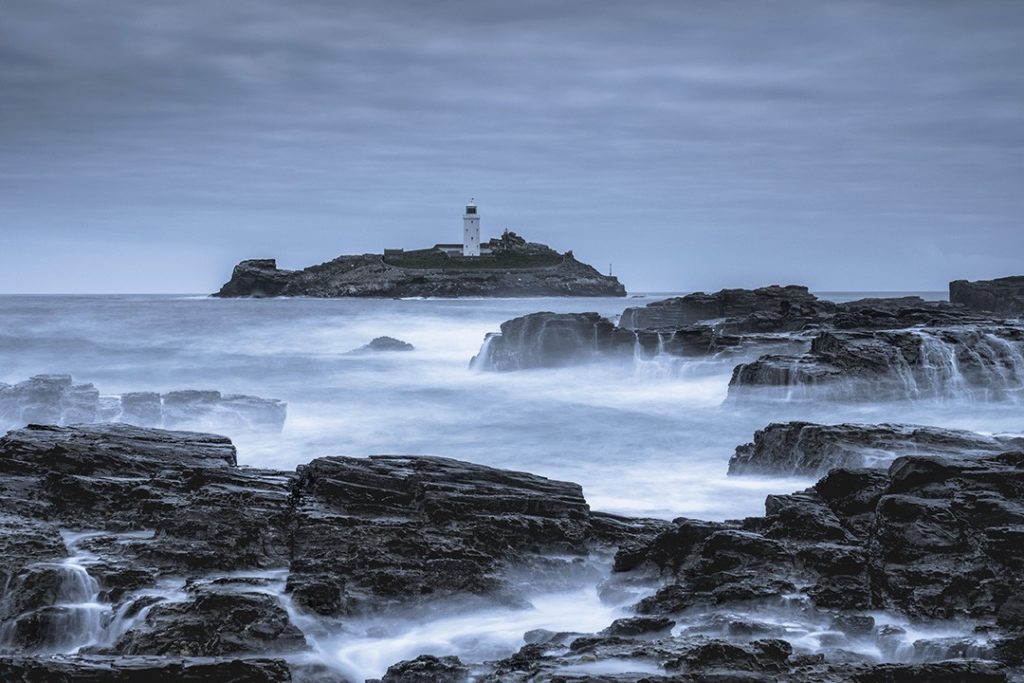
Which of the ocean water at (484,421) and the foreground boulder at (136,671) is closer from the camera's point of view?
the foreground boulder at (136,671)

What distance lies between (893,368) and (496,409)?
9102 mm

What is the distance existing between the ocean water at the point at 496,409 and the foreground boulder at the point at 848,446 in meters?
0.32

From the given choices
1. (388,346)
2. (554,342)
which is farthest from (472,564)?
(388,346)

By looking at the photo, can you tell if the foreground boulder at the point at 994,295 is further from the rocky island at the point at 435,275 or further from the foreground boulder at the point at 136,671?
the rocky island at the point at 435,275

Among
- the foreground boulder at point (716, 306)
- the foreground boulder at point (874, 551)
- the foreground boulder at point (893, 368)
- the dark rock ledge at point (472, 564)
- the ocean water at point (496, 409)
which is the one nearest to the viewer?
the dark rock ledge at point (472, 564)

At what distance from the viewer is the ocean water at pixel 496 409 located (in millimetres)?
15272

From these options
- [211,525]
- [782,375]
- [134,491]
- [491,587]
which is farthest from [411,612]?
[782,375]

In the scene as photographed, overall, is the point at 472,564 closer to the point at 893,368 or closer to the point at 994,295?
the point at 893,368

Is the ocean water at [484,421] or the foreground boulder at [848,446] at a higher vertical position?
the foreground boulder at [848,446]

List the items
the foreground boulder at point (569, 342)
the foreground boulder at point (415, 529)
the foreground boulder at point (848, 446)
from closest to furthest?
the foreground boulder at point (415, 529), the foreground boulder at point (848, 446), the foreground boulder at point (569, 342)

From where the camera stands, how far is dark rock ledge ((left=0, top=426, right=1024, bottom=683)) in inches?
254

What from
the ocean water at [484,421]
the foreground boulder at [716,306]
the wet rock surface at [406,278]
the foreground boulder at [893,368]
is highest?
the wet rock surface at [406,278]

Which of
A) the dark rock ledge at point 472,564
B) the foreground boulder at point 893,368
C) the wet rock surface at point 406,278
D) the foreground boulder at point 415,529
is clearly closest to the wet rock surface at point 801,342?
the foreground boulder at point 893,368

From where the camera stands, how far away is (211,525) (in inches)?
344
